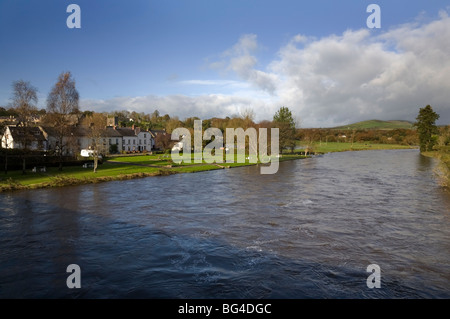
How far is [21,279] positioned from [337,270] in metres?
12.7

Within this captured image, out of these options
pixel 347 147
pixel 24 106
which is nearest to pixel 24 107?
pixel 24 106

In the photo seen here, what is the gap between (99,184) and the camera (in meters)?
34.7

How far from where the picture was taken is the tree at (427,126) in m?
90.2

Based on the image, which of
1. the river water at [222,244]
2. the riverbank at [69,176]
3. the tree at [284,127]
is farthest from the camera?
the tree at [284,127]

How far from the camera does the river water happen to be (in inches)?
458

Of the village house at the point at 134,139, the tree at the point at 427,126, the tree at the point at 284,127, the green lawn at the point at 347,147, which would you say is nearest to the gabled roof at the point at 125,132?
the village house at the point at 134,139

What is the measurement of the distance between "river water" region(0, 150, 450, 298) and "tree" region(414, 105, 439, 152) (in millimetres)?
74262

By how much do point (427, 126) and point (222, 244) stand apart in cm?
9601

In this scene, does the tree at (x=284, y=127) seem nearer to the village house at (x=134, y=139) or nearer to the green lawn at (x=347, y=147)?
the green lawn at (x=347, y=147)

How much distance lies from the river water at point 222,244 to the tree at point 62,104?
13656mm

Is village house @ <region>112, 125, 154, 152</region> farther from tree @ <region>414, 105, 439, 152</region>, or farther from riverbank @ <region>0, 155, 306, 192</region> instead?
tree @ <region>414, 105, 439, 152</region>

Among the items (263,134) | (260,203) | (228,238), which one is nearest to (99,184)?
(260,203)

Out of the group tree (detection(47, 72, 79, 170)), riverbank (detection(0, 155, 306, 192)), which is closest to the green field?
riverbank (detection(0, 155, 306, 192))
